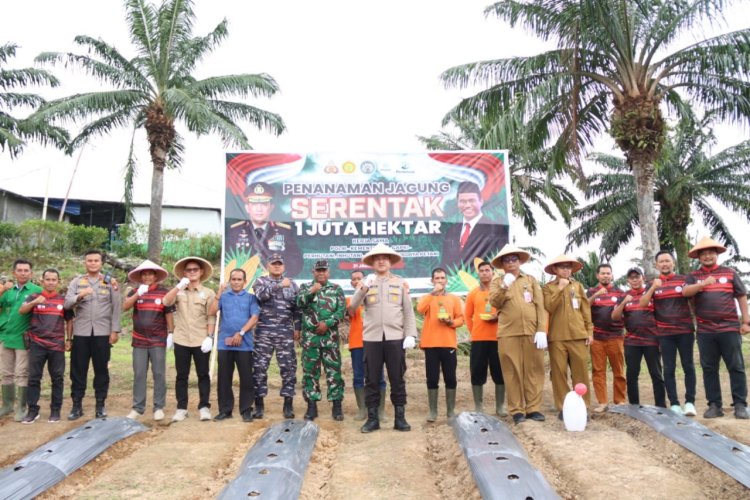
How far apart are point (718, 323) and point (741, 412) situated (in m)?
0.86

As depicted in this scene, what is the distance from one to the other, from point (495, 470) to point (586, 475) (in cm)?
62

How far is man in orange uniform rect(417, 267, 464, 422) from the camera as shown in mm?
6461

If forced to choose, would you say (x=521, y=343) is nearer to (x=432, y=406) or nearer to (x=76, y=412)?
(x=432, y=406)

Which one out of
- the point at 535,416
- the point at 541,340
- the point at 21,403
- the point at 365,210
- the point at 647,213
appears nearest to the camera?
the point at 541,340

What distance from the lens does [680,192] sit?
62.6ft

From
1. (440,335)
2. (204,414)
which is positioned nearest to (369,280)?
(440,335)

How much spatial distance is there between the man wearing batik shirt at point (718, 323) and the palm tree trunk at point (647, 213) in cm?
412

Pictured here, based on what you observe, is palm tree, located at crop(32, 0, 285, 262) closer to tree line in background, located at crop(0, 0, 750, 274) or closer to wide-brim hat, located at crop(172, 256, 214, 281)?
tree line in background, located at crop(0, 0, 750, 274)

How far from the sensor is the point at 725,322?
6234 millimetres

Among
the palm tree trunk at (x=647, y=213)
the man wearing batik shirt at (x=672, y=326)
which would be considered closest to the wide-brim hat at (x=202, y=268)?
the man wearing batik shirt at (x=672, y=326)

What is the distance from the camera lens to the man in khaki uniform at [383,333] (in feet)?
19.9

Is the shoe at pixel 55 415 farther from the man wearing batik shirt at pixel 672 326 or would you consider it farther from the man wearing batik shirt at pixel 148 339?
the man wearing batik shirt at pixel 672 326

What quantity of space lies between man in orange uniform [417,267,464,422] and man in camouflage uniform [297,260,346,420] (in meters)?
0.90

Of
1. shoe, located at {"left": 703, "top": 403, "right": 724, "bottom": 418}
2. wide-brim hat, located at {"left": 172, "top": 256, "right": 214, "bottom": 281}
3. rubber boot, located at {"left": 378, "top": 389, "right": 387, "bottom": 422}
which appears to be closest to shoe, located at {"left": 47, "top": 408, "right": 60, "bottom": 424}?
wide-brim hat, located at {"left": 172, "top": 256, "right": 214, "bottom": 281}
